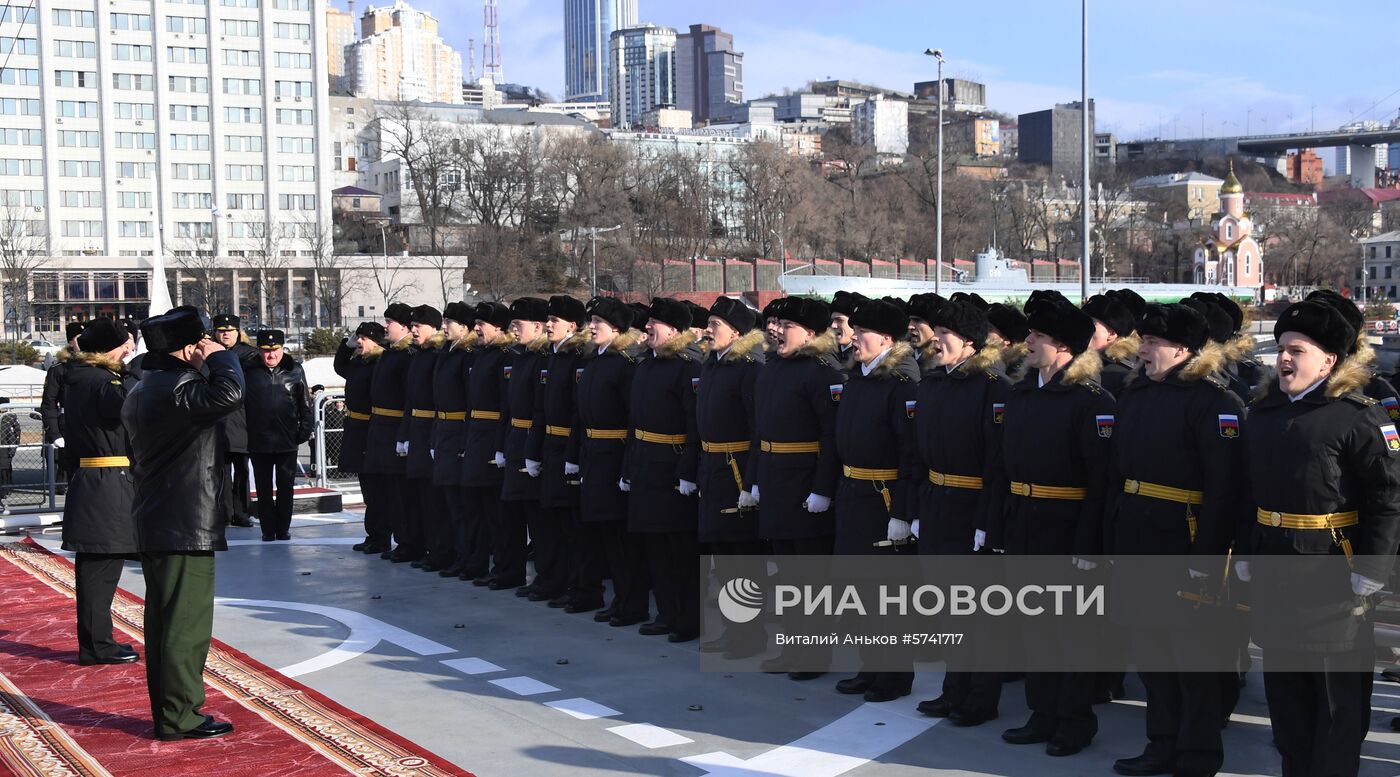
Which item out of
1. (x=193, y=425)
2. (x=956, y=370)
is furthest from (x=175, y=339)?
(x=956, y=370)

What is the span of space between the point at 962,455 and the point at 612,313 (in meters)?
3.43

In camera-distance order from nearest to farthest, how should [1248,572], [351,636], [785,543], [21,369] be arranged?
[1248,572], [785,543], [351,636], [21,369]

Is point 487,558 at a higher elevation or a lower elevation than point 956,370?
lower

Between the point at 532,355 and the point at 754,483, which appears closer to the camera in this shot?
the point at 754,483

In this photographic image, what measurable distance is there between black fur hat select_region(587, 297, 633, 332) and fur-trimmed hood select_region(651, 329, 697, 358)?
0.59 meters

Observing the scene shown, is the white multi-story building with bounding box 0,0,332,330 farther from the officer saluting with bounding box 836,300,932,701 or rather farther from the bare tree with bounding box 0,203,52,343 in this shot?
the officer saluting with bounding box 836,300,932,701

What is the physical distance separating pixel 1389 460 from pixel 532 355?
21.6 feet

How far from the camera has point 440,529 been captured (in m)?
11.7

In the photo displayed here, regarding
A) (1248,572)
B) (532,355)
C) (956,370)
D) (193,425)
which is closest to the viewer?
(1248,572)

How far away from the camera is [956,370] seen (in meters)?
7.07

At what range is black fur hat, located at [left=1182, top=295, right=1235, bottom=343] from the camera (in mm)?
6486

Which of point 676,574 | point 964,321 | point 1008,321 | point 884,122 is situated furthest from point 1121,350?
point 884,122

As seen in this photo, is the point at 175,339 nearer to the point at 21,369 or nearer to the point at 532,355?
the point at 532,355

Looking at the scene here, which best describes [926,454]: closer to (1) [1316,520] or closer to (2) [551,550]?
(1) [1316,520]
